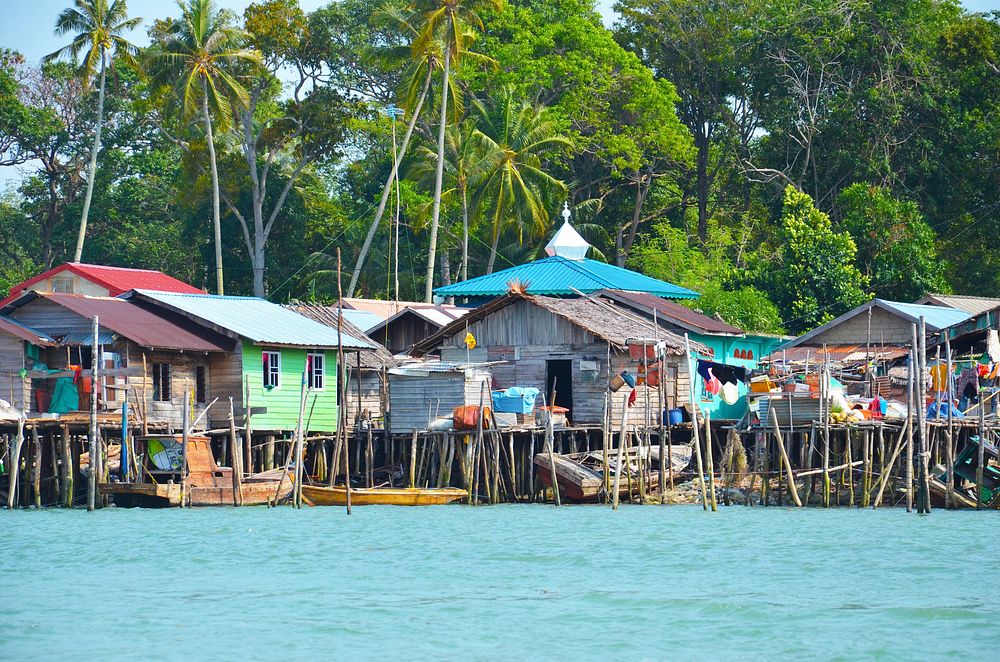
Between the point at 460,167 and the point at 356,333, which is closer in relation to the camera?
the point at 356,333

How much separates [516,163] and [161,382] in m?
21.9

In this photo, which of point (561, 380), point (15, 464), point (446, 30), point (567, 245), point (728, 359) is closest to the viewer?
point (15, 464)

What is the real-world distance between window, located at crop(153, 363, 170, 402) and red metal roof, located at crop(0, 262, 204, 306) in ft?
45.7

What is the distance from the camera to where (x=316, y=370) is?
40375 millimetres

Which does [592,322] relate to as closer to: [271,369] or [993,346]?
[271,369]

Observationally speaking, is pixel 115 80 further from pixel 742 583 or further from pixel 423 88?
pixel 742 583

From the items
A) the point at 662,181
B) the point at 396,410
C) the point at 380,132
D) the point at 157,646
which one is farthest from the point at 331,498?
the point at 662,181

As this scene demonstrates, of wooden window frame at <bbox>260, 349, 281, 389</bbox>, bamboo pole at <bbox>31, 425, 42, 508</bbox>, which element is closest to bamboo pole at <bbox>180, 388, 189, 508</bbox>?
bamboo pole at <bbox>31, 425, 42, 508</bbox>

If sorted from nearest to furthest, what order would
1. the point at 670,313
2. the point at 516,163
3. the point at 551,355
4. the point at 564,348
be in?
1. the point at 564,348
2. the point at 551,355
3. the point at 670,313
4. the point at 516,163

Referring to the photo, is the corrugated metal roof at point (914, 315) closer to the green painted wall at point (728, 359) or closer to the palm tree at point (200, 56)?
the green painted wall at point (728, 359)

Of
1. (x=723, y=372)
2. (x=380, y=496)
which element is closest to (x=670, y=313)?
(x=723, y=372)

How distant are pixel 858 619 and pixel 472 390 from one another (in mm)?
17997

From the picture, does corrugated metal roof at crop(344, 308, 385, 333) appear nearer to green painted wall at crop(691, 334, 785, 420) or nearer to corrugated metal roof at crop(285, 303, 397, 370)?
corrugated metal roof at crop(285, 303, 397, 370)

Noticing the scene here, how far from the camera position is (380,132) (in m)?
58.8
